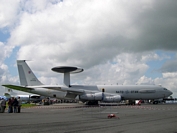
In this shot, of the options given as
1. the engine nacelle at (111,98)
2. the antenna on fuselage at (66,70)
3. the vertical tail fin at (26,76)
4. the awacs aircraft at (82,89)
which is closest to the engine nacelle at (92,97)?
the awacs aircraft at (82,89)

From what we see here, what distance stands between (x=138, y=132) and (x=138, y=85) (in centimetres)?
4263

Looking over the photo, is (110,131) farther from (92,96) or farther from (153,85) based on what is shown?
(153,85)

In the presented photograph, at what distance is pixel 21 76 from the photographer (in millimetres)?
52906

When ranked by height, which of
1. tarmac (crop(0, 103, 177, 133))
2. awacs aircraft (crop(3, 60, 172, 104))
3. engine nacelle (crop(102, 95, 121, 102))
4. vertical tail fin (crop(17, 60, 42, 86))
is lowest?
tarmac (crop(0, 103, 177, 133))

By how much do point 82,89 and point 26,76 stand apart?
1275cm

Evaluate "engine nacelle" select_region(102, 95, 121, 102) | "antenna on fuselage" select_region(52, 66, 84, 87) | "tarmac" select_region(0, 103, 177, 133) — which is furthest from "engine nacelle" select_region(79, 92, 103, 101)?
"tarmac" select_region(0, 103, 177, 133)

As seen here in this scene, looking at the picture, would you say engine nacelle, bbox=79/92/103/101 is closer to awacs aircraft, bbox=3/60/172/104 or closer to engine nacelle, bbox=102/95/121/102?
awacs aircraft, bbox=3/60/172/104

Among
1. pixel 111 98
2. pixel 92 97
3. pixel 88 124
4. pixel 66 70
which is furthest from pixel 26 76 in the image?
pixel 88 124

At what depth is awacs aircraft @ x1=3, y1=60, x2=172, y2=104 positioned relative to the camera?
47938 mm

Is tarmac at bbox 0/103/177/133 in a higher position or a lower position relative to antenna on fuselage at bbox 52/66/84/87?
lower

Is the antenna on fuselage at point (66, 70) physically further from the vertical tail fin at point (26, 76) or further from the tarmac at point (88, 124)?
the tarmac at point (88, 124)

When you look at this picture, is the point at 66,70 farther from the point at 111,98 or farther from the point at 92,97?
the point at 111,98

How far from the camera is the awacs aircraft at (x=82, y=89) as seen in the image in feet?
157

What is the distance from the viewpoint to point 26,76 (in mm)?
52812
